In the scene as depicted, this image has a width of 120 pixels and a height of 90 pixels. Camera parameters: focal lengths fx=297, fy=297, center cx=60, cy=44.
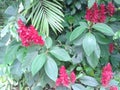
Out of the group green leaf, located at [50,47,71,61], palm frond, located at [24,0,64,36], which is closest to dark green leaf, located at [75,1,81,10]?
palm frond, located at [24,0,64,36]

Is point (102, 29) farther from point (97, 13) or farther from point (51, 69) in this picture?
point (51, 69)

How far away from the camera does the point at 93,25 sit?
231 cm

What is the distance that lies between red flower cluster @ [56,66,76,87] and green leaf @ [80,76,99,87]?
0.46 ft

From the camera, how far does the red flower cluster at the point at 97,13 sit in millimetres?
2350

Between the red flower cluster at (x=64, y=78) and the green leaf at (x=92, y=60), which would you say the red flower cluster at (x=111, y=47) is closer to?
the green leaf at (x=92, y=60)

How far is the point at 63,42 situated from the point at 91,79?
0.50 m

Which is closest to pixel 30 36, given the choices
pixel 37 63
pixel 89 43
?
pixel 37 63

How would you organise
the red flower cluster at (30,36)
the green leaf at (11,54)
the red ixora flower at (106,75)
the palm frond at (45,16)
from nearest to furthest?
the red flower cluster at (30,36), the red ixora flower at (106,75), the green leaf at (11,54), the palm frond at (45,16)

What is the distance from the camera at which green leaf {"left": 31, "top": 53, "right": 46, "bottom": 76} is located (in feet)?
6.91

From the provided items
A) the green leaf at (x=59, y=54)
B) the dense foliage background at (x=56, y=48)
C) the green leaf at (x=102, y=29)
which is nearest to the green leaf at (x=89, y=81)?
the dense foliage background at (x=56, y=48)

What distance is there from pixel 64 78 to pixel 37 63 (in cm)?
23

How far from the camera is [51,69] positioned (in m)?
2.15

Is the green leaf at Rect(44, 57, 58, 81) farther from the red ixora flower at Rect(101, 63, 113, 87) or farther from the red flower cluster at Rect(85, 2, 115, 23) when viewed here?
the red flower cluster at Rect(85, 2, 115, 23)

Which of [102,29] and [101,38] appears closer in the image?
[102,29]
